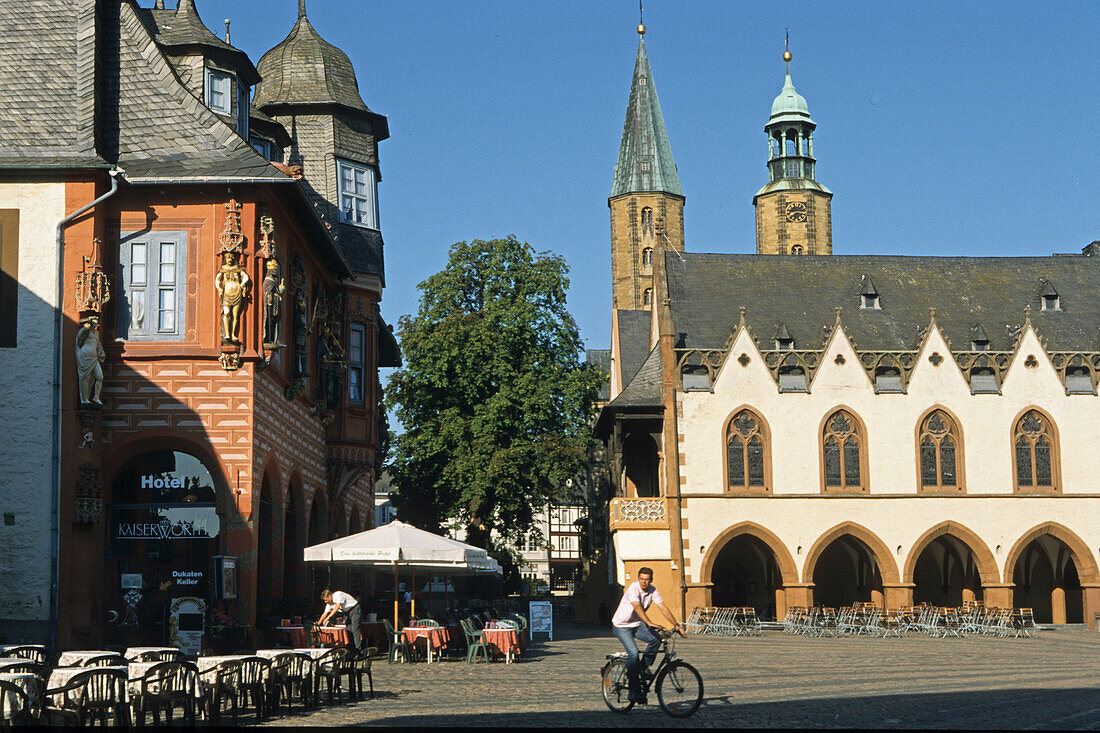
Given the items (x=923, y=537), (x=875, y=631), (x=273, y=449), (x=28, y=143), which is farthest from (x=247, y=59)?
(x=923, y=537)

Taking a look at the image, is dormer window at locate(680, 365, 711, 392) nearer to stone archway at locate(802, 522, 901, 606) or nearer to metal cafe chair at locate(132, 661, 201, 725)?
stone archway at locate(802, 522, 901, 606)

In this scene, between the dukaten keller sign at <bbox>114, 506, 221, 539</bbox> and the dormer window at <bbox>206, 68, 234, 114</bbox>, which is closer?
the dukaten keller sign at <bbox>114, 506, 221, 539</bbox>

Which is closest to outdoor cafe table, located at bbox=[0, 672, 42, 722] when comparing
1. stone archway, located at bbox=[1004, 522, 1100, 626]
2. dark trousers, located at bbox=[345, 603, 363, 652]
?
dark trousers, located at bbox=[345, 603, 363, 652]

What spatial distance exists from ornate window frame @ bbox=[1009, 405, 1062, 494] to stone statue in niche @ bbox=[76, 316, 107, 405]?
30.0 m

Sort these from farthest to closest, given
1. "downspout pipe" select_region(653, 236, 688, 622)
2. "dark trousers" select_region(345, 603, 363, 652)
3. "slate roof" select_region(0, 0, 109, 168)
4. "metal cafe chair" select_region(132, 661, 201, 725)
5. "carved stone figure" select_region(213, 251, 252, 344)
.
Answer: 1. "downspout pipe" select_region(653, 236, 688, 622)
2. "slate roof" select_region(0, 0, 109, 168)
3. "carved stone figure" select_region(213, 251, 252, 344)
4. "dark trousers" select_region(345, 603, 363, 652)
5. "metal cafe chair" select_region(132, 661, 201, 725)

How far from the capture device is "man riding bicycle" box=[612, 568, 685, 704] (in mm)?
14781

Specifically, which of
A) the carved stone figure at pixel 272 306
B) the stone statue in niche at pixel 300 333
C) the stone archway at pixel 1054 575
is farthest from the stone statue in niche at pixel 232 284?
the stone archway at pixel 1054 575

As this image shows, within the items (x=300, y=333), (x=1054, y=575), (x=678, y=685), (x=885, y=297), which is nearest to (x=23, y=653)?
(x=678, y=685)

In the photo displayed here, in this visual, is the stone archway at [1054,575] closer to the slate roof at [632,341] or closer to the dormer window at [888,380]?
the dormer window at [888,380]

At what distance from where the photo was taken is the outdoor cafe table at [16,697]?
38.6ft

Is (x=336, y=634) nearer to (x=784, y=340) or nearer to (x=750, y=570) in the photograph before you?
(x=784, y=340)

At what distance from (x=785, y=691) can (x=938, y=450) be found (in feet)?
90.8

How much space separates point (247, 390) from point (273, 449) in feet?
7.12

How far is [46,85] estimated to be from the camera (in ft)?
79.9
